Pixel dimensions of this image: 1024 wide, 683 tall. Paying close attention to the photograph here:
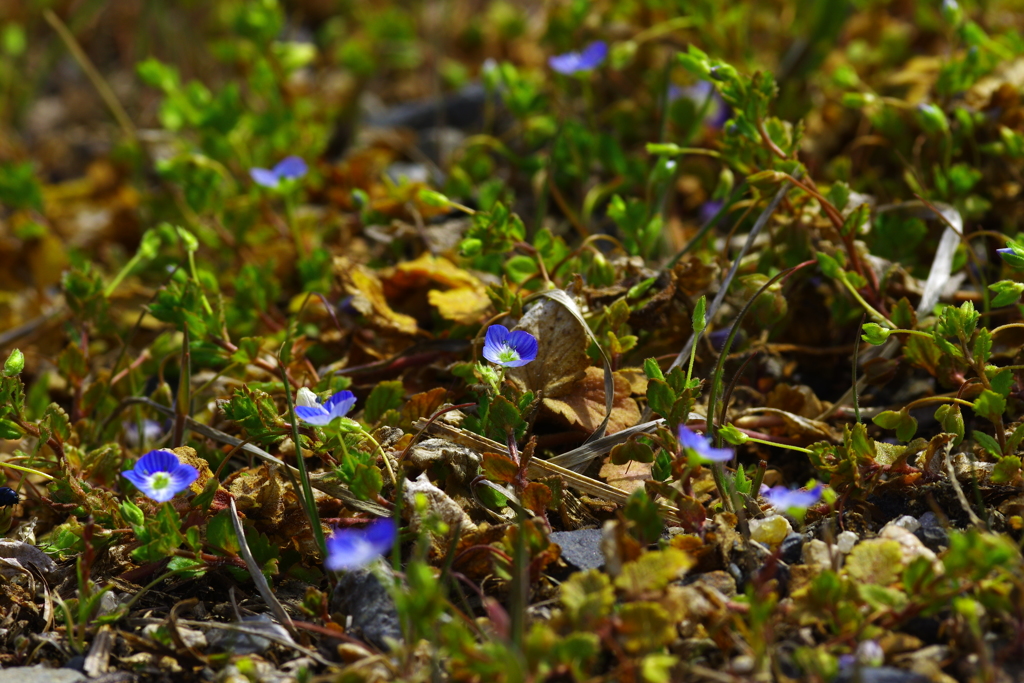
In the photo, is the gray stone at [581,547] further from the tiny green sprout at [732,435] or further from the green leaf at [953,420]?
the green leaf at [953,420]

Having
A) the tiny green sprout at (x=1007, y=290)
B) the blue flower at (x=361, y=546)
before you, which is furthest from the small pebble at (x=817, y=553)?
the blue flower at (x=361, y=546)

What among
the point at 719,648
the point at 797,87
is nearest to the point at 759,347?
the point at 719,648

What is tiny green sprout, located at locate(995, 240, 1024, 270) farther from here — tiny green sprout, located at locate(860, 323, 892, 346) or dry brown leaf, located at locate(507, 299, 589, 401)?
dry brown leaf, located at locate(507, 299, 589, 401)

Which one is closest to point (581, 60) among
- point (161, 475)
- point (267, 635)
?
point (161, 475)

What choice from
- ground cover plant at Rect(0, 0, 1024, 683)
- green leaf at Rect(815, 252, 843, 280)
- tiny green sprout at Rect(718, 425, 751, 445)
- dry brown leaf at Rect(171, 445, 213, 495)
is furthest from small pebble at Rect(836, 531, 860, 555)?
dry brown leaf at Rect(171, 445, 213, 495)

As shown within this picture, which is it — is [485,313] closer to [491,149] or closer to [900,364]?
[900,364]
